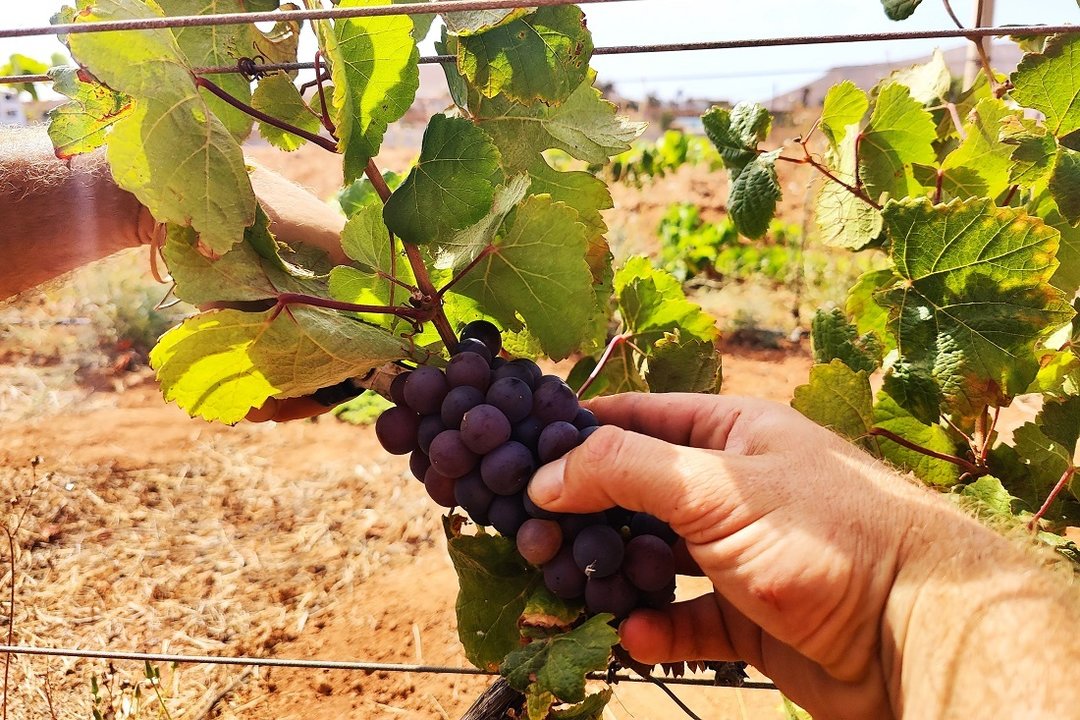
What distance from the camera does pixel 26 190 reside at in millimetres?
1656

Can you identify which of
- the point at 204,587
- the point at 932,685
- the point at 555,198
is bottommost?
the point at 204,587

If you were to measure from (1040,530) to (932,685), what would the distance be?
0.79 m

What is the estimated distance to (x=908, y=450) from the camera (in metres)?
1.58

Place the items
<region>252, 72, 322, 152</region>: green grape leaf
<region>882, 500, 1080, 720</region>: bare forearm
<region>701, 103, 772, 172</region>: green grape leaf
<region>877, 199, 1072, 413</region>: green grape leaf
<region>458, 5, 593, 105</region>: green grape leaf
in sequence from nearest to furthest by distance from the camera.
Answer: <region>882, 500, 1080, 720</region>: bare forearm
<region>458, 5, 593, 105</region>: green grape leaf
<region>252, 72, 322, 152</region>: green grape leaf
<region>877, 199, 1072, 413</region>: green grape leaf
<region>701, 103, 772, 172</region>: green grape leaf

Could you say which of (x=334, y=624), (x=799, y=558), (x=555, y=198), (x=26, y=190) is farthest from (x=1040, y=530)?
(x=334, y=624)

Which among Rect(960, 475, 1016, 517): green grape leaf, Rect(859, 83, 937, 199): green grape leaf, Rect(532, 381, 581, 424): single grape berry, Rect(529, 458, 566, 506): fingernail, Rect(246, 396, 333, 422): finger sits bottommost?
Rect(246, 396, 333, 422): finger

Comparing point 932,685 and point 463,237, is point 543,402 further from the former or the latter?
point 932,685

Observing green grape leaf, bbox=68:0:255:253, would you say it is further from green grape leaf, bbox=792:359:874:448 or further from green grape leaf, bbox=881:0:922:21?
green grape leaf, bbox=881:0:922:21

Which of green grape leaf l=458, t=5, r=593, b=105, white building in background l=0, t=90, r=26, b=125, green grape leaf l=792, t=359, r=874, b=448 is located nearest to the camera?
green grape leaf l=458, t=5, r=593, b=105

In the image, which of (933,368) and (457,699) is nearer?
(933,368)

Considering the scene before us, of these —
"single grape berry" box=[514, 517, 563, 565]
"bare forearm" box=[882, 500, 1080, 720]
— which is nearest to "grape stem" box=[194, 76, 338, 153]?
"single grape berry" box=[514, 517, 563, 565]

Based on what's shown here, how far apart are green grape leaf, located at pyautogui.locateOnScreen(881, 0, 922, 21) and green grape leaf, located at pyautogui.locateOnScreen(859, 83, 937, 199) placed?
0.13 meters

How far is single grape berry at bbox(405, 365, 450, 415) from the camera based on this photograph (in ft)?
3.51

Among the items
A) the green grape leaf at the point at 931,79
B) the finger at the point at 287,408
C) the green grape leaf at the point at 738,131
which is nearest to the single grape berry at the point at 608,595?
the finger at the point at 287,408
